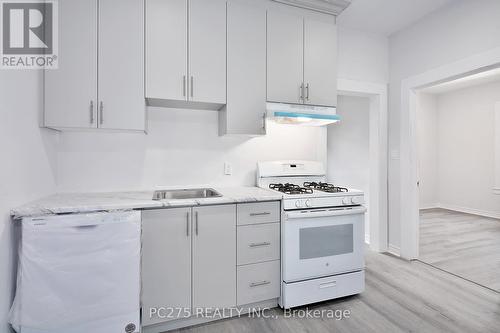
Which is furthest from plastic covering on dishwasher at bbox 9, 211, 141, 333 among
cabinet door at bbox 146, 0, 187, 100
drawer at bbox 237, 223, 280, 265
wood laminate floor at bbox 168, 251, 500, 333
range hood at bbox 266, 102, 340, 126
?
range hood at bbox 266, 102, 340, 126

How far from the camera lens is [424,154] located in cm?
572

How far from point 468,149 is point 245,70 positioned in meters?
5.60

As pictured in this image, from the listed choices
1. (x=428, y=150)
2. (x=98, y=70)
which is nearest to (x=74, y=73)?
(x=98, y=70)

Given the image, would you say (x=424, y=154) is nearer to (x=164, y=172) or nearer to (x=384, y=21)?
(x=384, y=21)

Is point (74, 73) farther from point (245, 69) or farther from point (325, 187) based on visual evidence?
point (325, 187)

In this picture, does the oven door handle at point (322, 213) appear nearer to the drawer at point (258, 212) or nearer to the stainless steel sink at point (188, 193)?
the drawer at point (258, 212)

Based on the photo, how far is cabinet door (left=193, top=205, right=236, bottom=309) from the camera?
1812mm

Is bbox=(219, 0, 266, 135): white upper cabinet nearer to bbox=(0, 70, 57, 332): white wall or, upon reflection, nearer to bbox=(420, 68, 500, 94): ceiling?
bbox=(0, 70, 57, 332): white wall

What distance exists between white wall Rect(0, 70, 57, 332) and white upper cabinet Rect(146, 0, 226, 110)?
751 millimetres

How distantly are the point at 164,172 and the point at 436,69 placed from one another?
3056 millimetres

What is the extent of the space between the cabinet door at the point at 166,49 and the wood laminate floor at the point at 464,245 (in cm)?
339

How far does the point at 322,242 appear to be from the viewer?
6.73ft

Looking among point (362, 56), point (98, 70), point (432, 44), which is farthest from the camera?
point (362, 56)

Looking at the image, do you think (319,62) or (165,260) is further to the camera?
(319,62)
